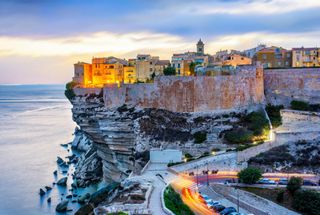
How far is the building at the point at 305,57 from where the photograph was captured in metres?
42.7

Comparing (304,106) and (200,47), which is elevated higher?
(200,47)

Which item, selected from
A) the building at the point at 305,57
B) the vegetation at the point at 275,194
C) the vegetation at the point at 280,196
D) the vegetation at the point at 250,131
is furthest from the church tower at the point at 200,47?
the vegetation at the point at 280,196

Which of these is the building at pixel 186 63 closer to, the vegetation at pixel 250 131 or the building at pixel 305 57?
the building at pixel 305 57

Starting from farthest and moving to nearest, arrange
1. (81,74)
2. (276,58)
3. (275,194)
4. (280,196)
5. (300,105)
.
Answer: (81,74), (276,58), (300,105), (275,194), (280,196)

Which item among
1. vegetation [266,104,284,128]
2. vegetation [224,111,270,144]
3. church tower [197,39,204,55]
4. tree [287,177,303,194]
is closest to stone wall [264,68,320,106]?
vegetation [266,104,284,128]

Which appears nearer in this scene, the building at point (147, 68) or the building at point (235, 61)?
the building at point (235, 61)

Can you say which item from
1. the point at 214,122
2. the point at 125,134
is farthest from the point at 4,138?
the point at 214,122

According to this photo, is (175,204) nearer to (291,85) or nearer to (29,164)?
(291,85)

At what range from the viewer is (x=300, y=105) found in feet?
115

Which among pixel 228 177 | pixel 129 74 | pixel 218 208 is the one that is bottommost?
pixel 218 208

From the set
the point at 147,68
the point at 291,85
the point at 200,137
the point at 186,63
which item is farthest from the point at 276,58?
the point at 200,137

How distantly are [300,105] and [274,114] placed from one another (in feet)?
→ 7.73

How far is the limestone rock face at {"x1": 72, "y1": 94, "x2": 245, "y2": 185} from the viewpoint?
32219 mm

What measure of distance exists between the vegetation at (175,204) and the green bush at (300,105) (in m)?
17.1
